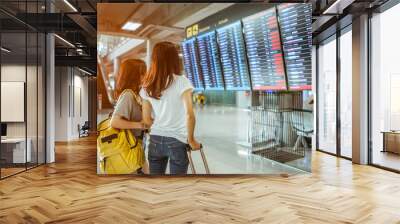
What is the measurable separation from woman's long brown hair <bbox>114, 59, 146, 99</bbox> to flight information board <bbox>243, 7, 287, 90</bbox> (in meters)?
1.84

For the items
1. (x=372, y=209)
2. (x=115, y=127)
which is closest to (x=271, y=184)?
(x=372, y=209)

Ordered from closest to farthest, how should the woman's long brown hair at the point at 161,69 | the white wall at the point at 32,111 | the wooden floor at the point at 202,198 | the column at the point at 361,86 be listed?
the wooden floor at the point at 202,198 → the woman's long brown hair at the point at 161,69 → the white wall at the point at 32,111 → the column at the point at 361,86

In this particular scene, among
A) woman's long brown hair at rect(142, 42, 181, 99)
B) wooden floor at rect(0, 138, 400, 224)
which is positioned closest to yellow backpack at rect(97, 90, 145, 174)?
wooden floor at rect(0, 138, 400, 224)

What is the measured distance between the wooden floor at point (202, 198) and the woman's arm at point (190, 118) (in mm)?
613

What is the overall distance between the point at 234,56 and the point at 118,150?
2.53 m

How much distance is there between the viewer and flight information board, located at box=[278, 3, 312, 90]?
612 centimetres

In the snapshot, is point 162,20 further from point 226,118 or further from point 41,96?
point 41,96

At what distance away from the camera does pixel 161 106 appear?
235 inches

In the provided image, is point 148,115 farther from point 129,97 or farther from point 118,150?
point 118,150

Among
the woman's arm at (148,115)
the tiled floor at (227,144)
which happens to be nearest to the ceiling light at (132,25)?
the woman's arm at (148,115)

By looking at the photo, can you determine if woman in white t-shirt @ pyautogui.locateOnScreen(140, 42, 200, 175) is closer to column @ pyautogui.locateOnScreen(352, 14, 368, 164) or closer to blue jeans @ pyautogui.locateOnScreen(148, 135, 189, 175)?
blue jeans @ pyautogui.locateOnScreen(148, 135, 189, 175)

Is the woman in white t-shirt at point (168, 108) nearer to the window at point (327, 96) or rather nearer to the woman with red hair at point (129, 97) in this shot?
the woman with red hair at point (129, 97)

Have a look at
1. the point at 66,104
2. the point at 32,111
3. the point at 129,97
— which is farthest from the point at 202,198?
the point at 66,104

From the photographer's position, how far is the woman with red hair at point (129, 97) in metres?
6.05
